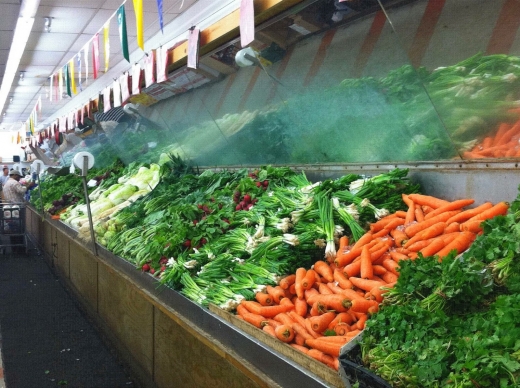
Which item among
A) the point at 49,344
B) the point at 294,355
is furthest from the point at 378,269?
the point at 49,344

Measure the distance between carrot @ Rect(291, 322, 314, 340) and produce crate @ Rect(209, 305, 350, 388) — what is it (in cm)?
13

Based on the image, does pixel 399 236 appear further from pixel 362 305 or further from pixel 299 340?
pixel 299 340

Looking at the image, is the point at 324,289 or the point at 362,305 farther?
the point at 324,289

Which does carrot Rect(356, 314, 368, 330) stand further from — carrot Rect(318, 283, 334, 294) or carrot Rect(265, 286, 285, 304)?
carrot Rect(265, 286, 285, 304)

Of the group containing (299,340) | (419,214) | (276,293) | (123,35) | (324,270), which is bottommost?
(299,340)

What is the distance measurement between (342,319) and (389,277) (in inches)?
15.9

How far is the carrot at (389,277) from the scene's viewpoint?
2429mm

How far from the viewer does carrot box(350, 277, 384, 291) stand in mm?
2307

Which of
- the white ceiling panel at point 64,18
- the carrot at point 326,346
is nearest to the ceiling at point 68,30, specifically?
the white ceiling panel at point 64,18

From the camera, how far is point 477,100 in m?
2.61

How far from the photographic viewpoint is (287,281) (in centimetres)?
269

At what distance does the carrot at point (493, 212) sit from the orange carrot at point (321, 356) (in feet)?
Result: 3.44

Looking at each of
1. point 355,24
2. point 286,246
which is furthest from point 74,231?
point 355,24

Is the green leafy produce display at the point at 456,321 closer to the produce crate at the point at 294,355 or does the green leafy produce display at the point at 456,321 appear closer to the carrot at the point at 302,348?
the produce crate at the point at 294,355
